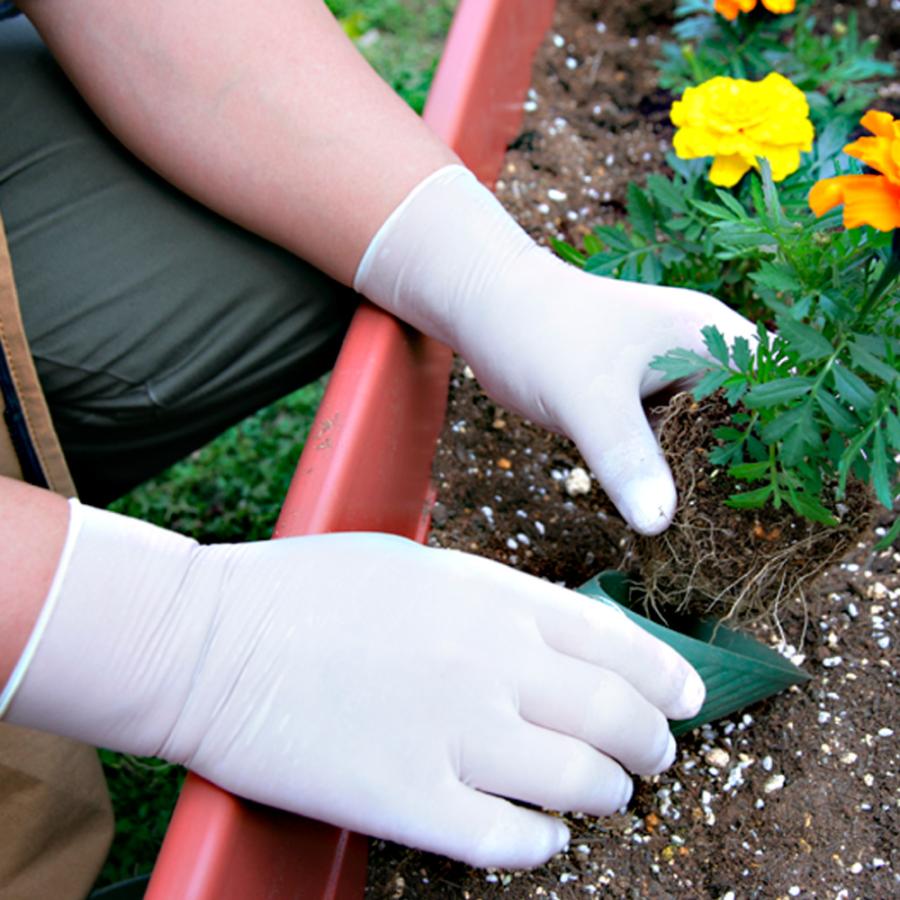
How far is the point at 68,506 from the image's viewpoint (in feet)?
3.00

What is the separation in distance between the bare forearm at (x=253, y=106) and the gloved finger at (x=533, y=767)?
0.58m

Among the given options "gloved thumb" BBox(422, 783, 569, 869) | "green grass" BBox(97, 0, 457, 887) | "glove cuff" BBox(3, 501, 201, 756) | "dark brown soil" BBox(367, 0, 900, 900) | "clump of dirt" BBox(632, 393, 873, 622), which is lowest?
"green grass" BBox(97, 0, 457, 887)

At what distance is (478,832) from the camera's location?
2.96ft

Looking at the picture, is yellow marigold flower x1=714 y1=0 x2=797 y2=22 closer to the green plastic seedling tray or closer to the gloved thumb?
the green plastic seedling tray

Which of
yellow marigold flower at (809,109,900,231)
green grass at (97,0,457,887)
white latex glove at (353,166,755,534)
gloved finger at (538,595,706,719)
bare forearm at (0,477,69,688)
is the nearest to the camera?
yellow marigold flower at (809,109,900,231)

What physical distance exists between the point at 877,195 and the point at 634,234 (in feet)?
2.09

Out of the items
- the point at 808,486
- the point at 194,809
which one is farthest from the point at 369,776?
the point at 808,486

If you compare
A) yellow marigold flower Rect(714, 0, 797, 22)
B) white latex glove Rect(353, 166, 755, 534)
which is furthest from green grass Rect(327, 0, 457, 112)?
white latex glove Rect(353, 166, 755, 534)

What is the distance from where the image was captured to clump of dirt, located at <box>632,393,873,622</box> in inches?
40.0

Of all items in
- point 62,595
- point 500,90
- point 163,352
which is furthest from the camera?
point 500,90

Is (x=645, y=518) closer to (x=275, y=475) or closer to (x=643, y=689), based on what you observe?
(x=643, y=689)

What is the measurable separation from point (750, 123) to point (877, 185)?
1.44 ft

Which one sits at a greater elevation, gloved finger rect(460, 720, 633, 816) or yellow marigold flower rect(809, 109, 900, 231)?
yellow marigold flower rect(809, 109, 900, 231)

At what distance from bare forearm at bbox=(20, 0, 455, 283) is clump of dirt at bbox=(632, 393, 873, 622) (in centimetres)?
43
